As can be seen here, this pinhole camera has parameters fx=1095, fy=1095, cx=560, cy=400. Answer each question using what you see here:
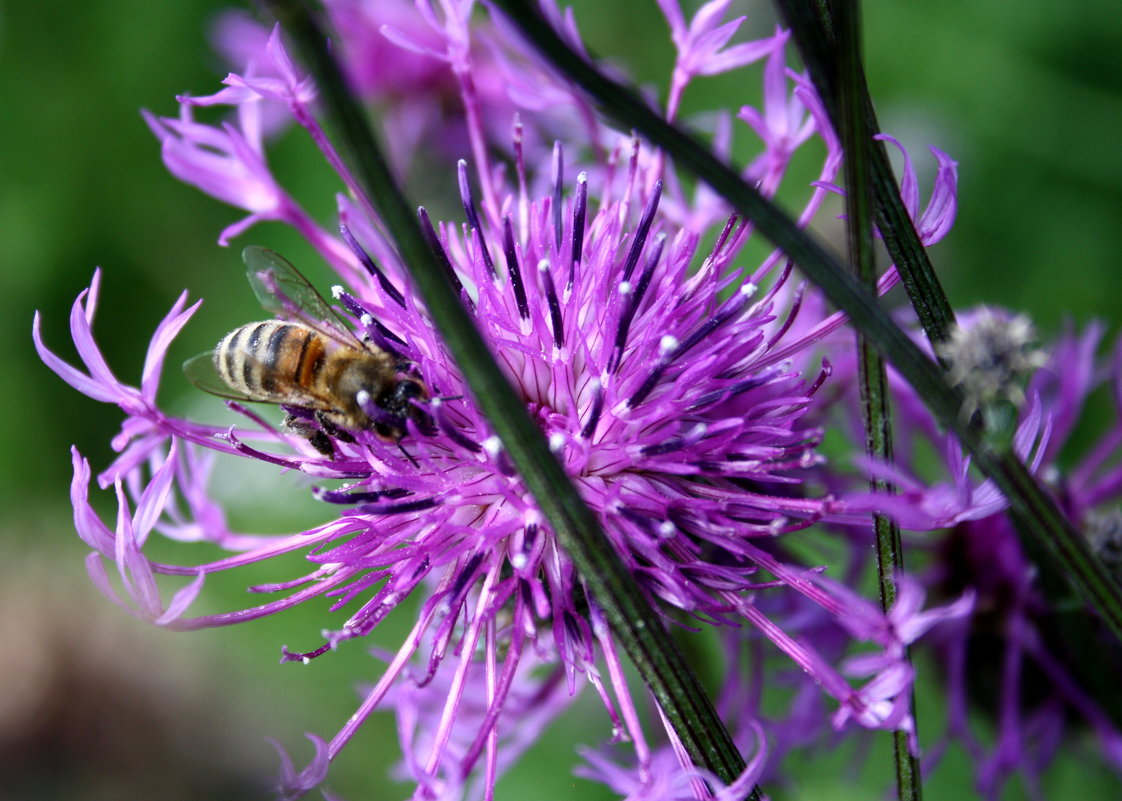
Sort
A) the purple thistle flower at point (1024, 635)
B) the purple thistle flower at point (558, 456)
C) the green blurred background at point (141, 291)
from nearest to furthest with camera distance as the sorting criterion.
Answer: the purple thistle flower at point (558, 456) < the purple thistle flower at point (1024, 635) < the green blurred background at point (141, 291)

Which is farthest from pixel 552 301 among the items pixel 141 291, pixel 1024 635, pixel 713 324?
pixel 141 291

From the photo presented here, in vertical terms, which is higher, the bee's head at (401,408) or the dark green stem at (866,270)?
the dark green stem at (866,270)

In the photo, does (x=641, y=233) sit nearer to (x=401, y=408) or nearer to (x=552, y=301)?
(x=552, y=301)

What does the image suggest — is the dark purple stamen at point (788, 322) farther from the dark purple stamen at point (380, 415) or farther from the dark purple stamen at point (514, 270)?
the dark purple stamen at point (380, 415)

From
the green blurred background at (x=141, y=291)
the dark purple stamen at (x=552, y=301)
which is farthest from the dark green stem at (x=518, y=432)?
the green blurred background at (x=141, y=291)

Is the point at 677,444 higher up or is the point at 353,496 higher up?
the point at 677,444

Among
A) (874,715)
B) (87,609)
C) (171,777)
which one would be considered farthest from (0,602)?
(874,715)

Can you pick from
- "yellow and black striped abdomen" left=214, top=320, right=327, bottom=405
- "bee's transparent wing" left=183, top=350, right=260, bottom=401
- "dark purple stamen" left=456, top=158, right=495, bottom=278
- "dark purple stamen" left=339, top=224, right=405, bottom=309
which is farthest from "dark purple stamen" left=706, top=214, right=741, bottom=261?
"bee's transparent wing" left=183, top=350, right=260, bottom=401
